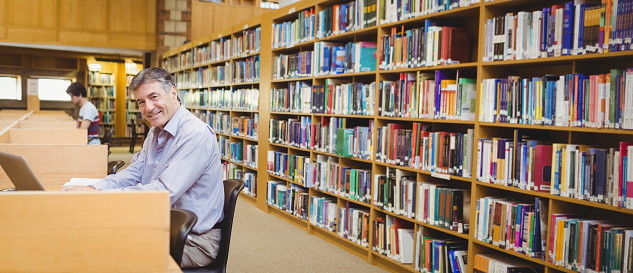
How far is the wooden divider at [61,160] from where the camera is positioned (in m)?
3.52

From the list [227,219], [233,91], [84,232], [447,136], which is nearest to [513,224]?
[447,136]

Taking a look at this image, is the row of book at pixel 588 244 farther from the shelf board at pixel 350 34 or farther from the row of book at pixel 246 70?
the row of book at pixel 246 70

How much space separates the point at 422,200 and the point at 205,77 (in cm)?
598

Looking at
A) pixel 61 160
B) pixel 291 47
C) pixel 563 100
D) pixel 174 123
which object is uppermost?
pixel 291 47

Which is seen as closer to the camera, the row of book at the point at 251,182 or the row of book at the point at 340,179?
the row of book at the point at 340,179

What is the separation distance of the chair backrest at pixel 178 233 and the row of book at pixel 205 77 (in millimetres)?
6150

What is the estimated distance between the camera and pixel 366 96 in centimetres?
464

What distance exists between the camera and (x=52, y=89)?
16250 mm

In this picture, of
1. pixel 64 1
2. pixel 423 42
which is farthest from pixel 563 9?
pixel 64 1

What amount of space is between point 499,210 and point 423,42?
130 cm

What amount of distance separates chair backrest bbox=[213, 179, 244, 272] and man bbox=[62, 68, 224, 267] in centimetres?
3

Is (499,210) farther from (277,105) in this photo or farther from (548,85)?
(277,105)

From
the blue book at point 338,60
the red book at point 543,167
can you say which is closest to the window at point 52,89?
the blue book at point 338,60

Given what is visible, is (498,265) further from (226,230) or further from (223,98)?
(223,98)
